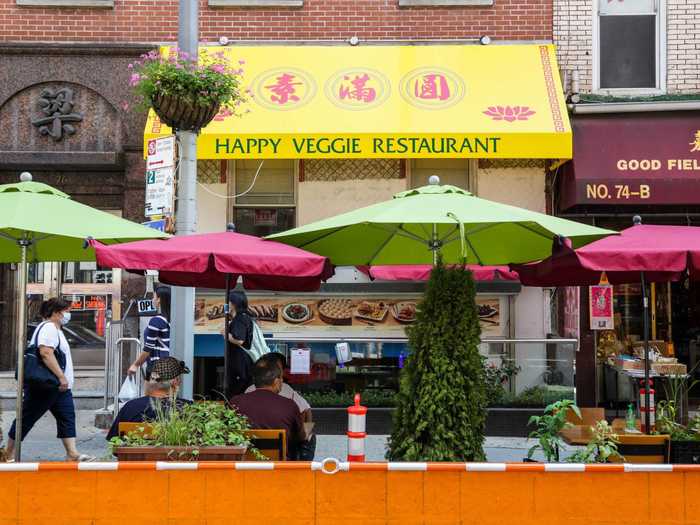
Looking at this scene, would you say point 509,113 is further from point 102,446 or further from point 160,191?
point 102,446

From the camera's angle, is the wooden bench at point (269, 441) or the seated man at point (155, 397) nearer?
the wooden bench at point (269, 441)

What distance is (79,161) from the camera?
12.1m

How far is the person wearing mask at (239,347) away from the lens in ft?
28.3

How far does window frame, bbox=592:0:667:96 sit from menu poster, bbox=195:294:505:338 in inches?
143

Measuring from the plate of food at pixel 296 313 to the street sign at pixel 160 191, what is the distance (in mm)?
4354

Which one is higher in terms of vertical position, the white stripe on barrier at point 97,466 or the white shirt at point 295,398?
the white shirt at point 295,398

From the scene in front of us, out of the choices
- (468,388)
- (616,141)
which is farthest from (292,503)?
(616,141)

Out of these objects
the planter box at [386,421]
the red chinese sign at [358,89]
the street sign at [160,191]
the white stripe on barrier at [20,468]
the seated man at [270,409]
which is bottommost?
the planter box at [386,421]

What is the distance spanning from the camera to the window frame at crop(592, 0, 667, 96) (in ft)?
40.3

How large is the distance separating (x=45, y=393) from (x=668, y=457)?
19.1ft

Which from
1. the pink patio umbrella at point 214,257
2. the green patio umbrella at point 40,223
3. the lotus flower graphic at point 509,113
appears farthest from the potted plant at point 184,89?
the lotus flower graphic at point 509,113

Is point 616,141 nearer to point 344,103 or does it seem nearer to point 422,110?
point 422,110

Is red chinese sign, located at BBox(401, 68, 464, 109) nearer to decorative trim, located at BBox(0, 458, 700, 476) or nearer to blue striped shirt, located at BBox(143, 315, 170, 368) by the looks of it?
blue striped shirt, located at BBox(143, 315, 170, 368)

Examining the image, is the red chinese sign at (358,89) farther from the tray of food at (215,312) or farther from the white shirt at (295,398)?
the white shirt at (295,398)
